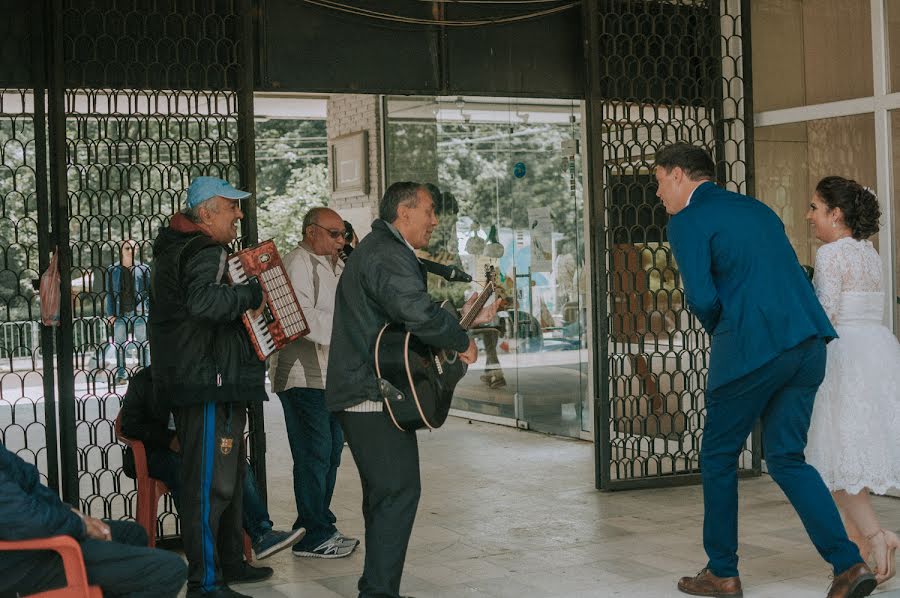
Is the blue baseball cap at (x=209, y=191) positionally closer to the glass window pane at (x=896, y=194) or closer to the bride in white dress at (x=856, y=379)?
the bride in white dress at (x=856, y=379)

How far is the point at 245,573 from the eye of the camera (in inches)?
221

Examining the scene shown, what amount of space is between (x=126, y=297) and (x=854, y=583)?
150 inches

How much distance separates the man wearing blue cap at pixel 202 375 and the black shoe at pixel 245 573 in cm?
39

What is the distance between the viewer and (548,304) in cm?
1029

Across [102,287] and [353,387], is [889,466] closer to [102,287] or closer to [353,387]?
[353,387]

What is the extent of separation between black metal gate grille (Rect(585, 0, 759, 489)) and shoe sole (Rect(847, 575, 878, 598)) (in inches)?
110

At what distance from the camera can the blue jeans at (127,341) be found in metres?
6.27

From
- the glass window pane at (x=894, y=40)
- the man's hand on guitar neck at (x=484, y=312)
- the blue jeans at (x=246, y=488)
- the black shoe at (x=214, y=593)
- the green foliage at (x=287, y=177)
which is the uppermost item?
the green foliage at (x=287, y=177)

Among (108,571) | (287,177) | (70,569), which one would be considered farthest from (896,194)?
(287,177)

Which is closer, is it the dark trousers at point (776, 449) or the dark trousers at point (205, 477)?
the dark trousers at point (776, 449)

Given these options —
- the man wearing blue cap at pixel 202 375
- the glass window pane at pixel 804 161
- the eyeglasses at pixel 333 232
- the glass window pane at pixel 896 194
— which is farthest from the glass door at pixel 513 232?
the man wearing blue cap at pixel 202 375

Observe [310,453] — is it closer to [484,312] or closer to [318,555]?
[318,555]

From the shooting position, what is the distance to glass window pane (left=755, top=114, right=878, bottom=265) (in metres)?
7.32

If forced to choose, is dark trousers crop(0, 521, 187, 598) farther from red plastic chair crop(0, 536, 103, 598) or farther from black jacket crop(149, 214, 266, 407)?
black jacket crop(149, 214, 266, 407)
